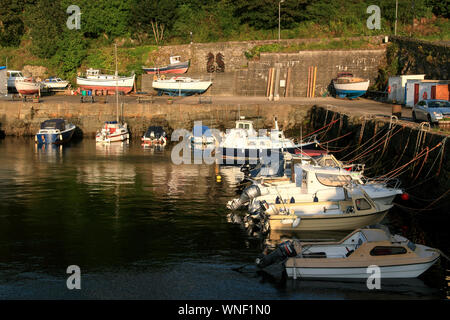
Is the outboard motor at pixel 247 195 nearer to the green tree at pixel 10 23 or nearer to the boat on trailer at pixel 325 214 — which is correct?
the boat on trailer at pixel 325 214

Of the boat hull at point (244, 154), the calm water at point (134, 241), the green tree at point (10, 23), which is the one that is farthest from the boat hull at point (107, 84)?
the boat hull at point (244, 154)

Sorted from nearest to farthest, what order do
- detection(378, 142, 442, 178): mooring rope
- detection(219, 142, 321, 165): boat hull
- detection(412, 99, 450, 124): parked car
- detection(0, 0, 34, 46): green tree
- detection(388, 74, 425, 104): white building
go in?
detection(378, 142, 442, 178): mooring rope → detection(412, 99, 450, 124): parked car → detection(219, 142, 321, 165): boat hull → detection(388, 74, 425, 104): white building → detection(0, 0, 34, 46): green tree

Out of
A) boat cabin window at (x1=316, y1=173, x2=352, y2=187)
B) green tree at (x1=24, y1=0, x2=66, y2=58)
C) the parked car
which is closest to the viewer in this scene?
boat cabin window at (x1=316, y1=173, x2=352, y2=187)

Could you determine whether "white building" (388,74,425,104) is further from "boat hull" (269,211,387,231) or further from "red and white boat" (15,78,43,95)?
"red and white boat" (15,78,43,95)

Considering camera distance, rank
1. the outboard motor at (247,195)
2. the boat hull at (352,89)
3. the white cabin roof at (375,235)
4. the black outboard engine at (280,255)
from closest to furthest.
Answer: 1. the black outboard engine at (280,255)
2. the white cabin roof at (375,235)
3. the outboard motor at (247,195)
4. the boat hull at (352,89)

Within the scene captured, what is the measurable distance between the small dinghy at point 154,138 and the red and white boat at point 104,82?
13.9 meters

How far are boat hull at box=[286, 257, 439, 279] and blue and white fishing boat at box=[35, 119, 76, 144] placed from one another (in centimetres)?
3844

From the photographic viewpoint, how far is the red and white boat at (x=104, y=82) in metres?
68.2

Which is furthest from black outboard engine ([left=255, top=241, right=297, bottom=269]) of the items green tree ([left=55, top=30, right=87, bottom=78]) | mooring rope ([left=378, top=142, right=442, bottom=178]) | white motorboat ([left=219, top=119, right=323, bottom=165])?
green tree ([left=55, top=30, right=87, bottom=78])

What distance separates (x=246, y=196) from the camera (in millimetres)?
29531

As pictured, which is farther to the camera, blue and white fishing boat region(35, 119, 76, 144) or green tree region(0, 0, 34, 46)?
green tree region(0, 0, 34, 46)

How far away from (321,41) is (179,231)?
46.5m

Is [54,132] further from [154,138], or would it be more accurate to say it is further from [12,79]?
[12,79]

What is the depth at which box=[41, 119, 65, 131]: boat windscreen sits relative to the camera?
183 ft
